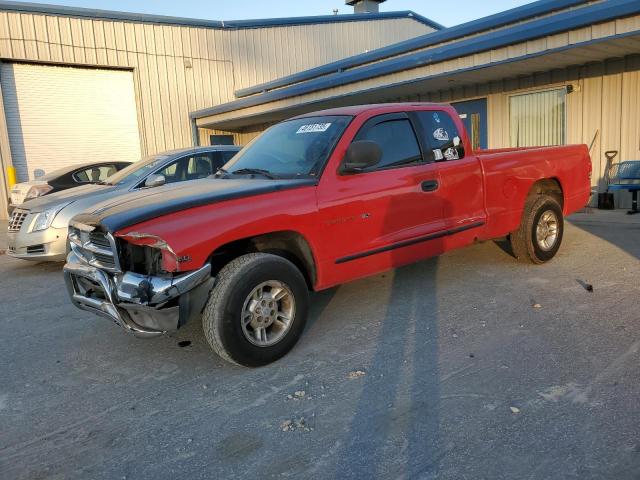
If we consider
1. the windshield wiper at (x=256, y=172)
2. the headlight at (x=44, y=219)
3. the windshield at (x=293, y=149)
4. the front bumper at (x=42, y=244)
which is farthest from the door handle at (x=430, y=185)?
the headlight at (x=44, y=219)

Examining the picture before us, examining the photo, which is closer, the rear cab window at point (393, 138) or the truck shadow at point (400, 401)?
the truck shadow at point (400, 401)

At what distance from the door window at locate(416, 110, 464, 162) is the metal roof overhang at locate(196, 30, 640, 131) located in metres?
4.31

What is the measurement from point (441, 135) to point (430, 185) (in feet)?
2.24

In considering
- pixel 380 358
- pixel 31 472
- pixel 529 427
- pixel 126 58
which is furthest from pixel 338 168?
pixel 126 58

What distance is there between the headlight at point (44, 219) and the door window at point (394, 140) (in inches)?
188

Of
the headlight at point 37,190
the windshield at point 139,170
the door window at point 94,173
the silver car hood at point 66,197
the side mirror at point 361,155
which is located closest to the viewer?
the side mirror at point 361,155

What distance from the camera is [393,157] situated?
15.6 feet

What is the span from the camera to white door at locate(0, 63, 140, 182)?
16.1 metres

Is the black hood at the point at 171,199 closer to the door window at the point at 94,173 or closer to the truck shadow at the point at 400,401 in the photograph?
the truck shadow at the point at 400,401

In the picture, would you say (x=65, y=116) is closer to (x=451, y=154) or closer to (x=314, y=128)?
(x=314, y=128)

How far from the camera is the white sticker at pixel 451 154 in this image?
5168 millimetres

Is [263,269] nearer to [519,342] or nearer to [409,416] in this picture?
[409,416]

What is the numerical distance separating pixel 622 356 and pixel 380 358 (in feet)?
5.52

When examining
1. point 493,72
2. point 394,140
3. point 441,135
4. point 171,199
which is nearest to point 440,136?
point 441,135
